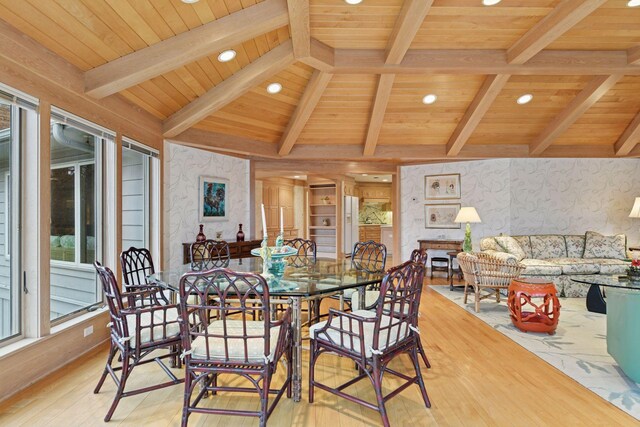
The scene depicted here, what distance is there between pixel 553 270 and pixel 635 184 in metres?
3.25

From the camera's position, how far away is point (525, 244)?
20.4 ft

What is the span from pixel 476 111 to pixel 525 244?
239cm

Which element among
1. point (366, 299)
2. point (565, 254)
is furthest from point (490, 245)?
point (366, 299)

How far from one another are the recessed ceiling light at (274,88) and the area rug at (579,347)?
391 centimetres

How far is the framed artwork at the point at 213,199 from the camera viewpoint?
575cm

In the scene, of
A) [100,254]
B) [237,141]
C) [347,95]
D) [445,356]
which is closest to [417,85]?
[347,95]

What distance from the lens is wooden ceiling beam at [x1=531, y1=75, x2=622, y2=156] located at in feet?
17.1

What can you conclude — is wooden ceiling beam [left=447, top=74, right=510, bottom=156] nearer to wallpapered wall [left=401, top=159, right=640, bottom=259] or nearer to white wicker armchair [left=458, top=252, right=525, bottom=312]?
wallpapered wall [left=401, top=159, right=640, bottom=259]

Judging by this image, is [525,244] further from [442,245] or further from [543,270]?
[442,245]

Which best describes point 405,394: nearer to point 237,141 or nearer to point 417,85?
point 417,85

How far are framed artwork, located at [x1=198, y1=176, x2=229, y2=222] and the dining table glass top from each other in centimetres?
241

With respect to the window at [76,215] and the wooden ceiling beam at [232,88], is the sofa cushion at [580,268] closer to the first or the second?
the wooden ceiling beam at [232,88]

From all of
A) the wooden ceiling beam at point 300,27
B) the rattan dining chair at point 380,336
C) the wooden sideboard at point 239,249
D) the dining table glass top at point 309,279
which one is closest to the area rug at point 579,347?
the rattan dining chair at point 380,336

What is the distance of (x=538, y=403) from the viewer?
248 cm
